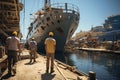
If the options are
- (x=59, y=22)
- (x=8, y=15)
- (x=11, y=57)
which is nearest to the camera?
(x=11, y=57)

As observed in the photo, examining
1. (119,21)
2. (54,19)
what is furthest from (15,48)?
(119,21)

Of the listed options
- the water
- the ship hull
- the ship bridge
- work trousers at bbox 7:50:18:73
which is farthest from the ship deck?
the ship hull

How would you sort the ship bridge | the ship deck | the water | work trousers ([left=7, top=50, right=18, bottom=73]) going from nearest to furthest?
1. the ship deck
2. work trousers ([left=7, top=50, right=18, bottom=73])
3. the water
4. the ship bridge

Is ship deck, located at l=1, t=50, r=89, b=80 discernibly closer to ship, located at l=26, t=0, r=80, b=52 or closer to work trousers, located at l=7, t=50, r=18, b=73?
work trousers, located at l=7, t=50, r=18, b=73

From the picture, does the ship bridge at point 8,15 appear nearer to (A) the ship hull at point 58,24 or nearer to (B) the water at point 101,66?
(B) the water at point 101,66

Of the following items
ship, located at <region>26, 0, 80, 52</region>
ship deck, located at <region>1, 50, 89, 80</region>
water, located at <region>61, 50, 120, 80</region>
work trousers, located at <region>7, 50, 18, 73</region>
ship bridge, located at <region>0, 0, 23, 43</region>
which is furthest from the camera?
ship, located at <region>26, 0, 80, 52</region>

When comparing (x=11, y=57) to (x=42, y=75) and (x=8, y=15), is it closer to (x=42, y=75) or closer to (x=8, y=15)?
(x=42, y=75)

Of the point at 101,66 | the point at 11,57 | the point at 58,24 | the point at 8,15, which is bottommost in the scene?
the point at 101,66

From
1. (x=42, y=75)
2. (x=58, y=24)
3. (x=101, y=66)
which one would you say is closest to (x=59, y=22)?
(x=58, y=24)

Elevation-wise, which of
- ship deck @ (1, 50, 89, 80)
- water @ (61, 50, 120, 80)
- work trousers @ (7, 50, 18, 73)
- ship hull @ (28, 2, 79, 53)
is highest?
ship hull @ (28, 2, 79, 53)

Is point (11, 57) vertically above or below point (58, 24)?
below

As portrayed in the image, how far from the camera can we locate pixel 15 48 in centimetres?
811

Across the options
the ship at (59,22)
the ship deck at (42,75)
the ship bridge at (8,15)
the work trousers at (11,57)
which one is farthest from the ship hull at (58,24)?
the work trousers at (11,57)

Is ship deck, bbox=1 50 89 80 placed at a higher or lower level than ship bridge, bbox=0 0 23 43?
lower
